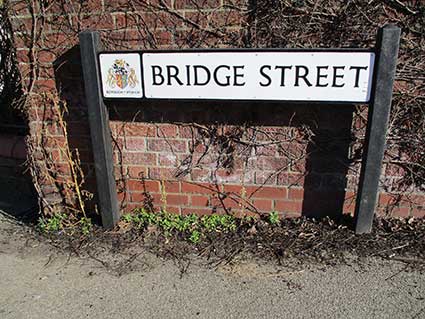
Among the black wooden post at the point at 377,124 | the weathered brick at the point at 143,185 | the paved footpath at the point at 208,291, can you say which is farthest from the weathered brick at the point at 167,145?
the black wooden post at the point at 377,124

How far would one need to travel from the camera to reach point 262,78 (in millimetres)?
2350

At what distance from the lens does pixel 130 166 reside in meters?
2.91

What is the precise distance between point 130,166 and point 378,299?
6.22 feet

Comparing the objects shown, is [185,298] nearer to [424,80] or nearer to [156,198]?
[156,198]

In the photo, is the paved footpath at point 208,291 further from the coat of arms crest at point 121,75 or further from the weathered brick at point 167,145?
the coat of arms crest at point 121,75

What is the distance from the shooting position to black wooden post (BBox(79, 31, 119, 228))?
2.47 m

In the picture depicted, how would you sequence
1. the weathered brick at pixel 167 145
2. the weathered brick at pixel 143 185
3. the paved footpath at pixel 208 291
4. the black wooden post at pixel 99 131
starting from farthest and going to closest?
1. the weathered brick at pixel 143 185
2. the weathered brick at pixel 167 145
3. the black wooden post at pixel 99 131
4. the paved footpath at pixel 208 291

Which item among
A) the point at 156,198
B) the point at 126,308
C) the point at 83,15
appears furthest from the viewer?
the point at 156,198

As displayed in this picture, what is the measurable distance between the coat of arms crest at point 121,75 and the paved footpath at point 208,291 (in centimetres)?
118

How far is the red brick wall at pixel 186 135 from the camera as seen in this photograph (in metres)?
2.54

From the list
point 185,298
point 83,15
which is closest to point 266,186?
point 185,298

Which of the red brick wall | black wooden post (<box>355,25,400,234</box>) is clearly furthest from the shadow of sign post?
the red brick wall

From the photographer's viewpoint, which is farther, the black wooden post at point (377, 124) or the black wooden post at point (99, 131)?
the black wooden post at point (99, 131)

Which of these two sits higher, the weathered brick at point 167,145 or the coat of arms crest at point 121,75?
the coat of arms crest at point 121,75
